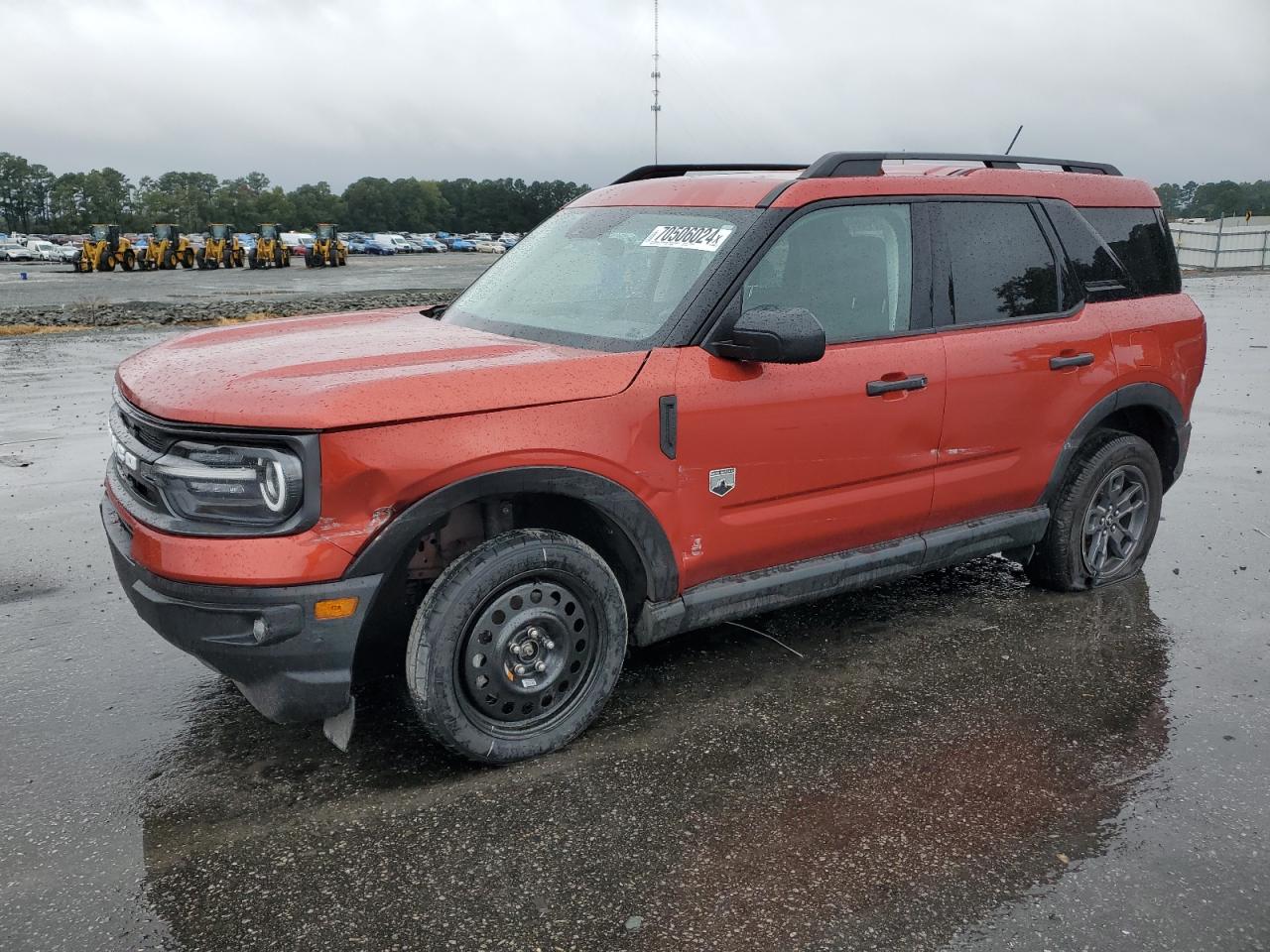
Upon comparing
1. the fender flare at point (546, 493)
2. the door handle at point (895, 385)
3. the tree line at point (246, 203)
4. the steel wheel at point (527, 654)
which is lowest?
the steel wheel at point (527, 654)

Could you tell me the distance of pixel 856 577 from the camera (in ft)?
13.8

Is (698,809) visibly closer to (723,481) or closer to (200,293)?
(723,481)

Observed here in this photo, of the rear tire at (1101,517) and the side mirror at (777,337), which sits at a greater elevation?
the side mirror at (777,337)

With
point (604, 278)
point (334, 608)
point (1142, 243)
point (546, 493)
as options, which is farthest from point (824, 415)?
point (1142, 243)

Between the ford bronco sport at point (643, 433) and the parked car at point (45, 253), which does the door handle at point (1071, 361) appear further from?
the parked car at point (45, 253)

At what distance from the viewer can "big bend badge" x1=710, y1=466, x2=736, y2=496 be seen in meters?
3.66

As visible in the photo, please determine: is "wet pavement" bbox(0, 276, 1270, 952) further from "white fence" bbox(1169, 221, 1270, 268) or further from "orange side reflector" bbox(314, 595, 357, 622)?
"white fence" bbox(1169, 221, 1270, 268)

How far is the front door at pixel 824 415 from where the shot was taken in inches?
144

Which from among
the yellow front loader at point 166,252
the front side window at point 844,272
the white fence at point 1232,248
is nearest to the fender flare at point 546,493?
the front side window at point 844,272

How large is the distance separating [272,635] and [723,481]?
5.10 feet

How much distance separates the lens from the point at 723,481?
145 inches

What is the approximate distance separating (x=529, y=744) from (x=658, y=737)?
47 centimetres

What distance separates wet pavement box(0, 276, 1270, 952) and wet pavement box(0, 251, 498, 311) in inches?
761

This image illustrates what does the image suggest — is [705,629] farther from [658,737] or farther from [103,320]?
[103,320]
